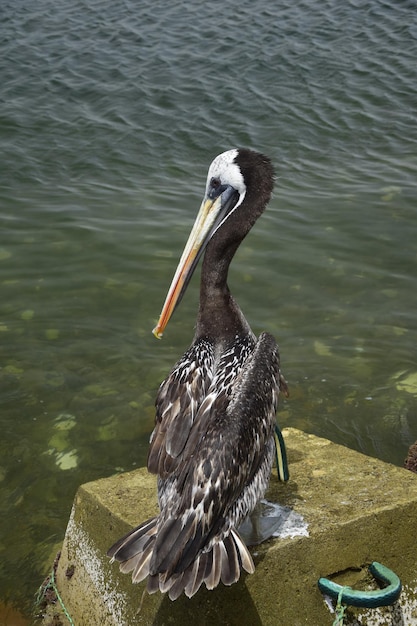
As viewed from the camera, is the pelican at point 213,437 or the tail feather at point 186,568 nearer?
the tail feather at point 186,568

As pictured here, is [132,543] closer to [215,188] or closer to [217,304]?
[217,304]

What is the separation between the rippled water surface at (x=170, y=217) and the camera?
A: 584cm

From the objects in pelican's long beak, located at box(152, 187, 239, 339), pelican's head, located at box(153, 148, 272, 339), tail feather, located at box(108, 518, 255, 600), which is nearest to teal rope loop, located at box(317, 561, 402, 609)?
tail feather, located at box(108, 518, 255, 600)

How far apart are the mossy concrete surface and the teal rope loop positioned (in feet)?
0.30

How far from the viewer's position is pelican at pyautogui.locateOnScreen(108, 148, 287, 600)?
3.18 metres

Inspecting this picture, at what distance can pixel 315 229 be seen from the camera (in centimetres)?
872

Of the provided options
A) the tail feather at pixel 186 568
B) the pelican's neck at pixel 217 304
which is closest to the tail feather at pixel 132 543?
the tail feather at pixel 186 568

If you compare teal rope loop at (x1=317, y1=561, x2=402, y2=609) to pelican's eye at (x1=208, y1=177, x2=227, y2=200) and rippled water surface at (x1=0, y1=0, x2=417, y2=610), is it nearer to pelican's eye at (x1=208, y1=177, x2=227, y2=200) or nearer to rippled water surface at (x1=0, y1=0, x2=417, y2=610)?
rippled water surface at (x1=0, y1=0, x2=417, y2=610)

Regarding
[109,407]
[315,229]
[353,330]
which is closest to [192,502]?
[109,407]

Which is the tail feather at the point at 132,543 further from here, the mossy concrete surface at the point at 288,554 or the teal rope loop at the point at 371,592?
the teal rope loop at the point at 371,592

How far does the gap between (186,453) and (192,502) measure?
279 mm

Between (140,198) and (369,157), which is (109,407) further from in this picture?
(369,157)

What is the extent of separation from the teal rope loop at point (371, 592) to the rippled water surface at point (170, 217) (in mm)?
1718

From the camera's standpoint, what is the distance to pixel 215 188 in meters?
4.68
